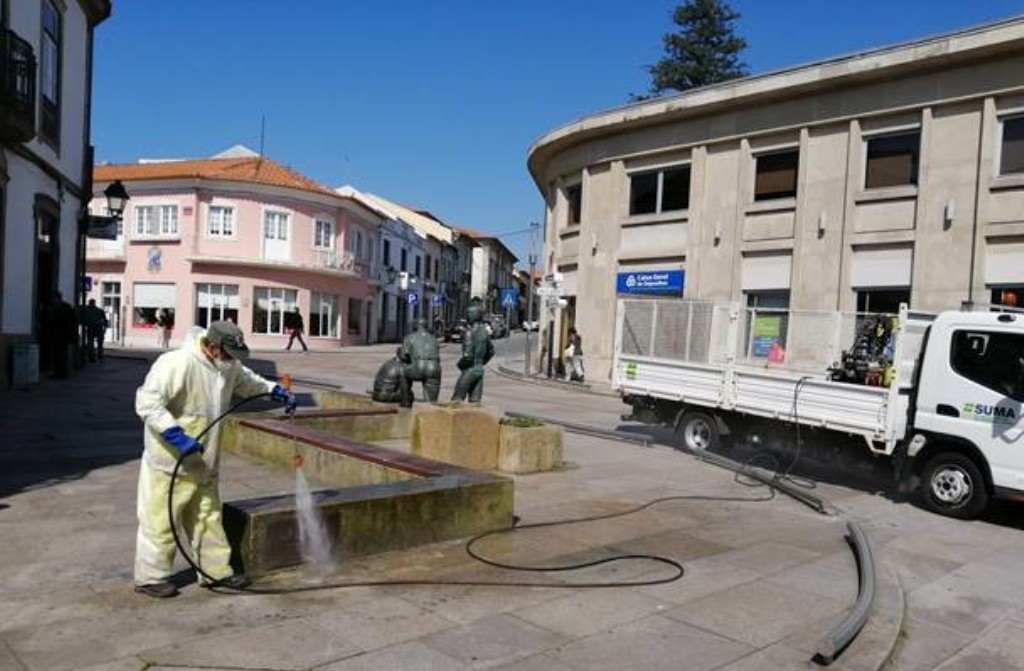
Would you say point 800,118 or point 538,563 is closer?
point 538,563

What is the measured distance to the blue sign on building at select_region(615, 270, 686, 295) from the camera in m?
24.2

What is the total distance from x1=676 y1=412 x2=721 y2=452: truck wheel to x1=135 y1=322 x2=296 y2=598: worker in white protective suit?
27.5ft

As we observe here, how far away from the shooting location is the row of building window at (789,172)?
17.9m

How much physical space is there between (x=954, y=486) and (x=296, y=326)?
1426 inches

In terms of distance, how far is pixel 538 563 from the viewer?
6.51 meters

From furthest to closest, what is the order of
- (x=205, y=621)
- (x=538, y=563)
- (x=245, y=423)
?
(x=245, y=423), (x=538, y=563), (x=205, y=621)

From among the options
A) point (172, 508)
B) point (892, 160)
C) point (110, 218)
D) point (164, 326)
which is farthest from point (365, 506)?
point (164, 326)

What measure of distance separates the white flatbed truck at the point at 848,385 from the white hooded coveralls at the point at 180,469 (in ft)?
24.9

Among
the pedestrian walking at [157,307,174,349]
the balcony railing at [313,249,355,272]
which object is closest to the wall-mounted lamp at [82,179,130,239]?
the pedestrian walking at [157,307,174,349]

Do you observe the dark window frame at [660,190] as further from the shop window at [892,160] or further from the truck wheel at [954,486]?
the truck wheel at [954,486]

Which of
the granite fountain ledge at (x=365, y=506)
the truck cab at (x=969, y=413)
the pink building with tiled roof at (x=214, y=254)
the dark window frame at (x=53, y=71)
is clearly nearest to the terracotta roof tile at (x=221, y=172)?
the pink building with tiled roof at (x=214, y=254)

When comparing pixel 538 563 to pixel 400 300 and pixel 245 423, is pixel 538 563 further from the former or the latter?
pixel 400 300

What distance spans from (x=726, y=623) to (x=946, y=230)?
15.5 m

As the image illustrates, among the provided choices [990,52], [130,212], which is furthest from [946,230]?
[130,212]
